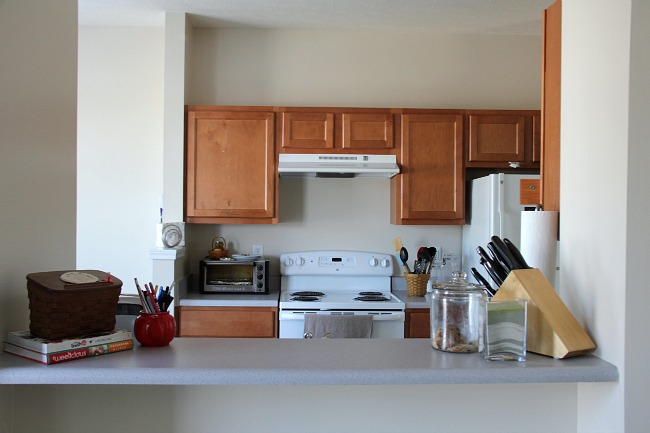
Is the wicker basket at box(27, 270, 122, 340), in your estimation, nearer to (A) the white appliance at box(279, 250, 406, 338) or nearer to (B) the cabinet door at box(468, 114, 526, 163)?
(A) the white appliance at box(279, 250, 406, 338)

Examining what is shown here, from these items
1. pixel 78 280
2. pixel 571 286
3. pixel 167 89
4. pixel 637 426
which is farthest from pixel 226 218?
pixel 637 426

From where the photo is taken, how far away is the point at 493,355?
1.31 meters

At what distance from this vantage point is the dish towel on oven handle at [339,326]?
3.26m

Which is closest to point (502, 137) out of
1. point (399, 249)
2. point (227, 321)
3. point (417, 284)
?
point (399, 249)

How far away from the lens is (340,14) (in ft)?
12.3

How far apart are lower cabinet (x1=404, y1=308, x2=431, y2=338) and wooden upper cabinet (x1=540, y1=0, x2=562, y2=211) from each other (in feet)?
6.17

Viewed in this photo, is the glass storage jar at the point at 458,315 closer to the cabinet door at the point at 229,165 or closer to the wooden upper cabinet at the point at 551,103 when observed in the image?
the wooden upper cabinet at the point at 551,103

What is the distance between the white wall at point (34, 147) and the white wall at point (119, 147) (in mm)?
2382

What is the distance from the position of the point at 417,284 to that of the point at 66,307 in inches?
113

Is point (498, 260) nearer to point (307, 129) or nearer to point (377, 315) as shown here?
point (377, 315)

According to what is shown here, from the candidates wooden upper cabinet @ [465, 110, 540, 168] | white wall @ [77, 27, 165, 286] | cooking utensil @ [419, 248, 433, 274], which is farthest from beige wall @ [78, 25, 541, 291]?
wooden upper cabinet @ [465, 110, 540, 168]

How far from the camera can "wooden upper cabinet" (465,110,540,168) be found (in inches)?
150

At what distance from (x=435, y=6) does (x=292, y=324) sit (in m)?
2.22

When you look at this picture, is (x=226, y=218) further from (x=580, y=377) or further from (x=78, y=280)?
(x=580, y=377)
